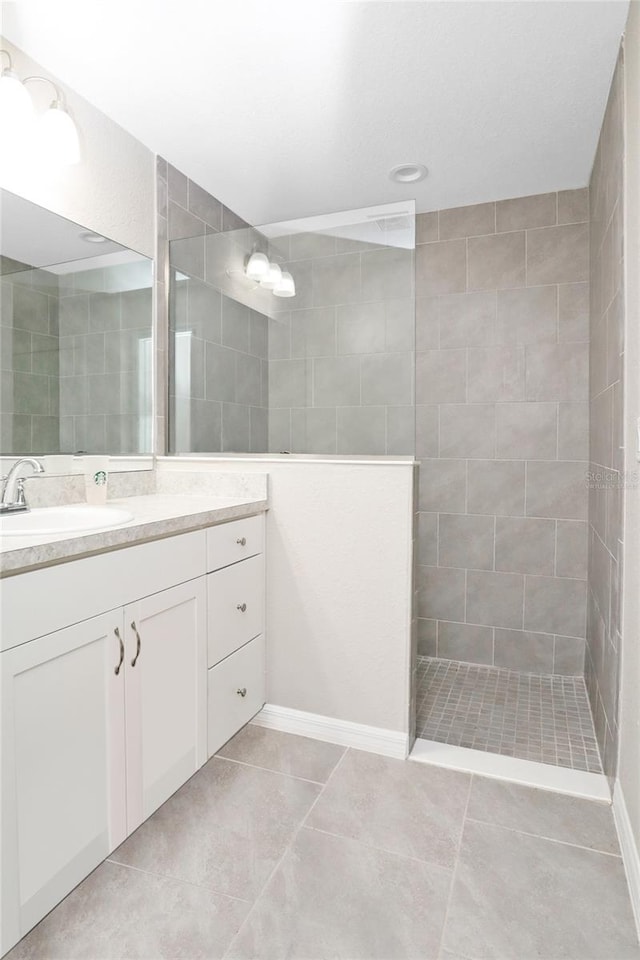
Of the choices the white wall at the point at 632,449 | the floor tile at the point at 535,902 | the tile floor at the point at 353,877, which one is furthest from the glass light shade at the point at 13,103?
the floor tile at the point at 535,902

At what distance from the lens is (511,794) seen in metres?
1.75

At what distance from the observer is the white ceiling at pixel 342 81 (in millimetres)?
1639

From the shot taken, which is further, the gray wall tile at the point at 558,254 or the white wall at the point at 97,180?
the gray wall tile at the point at 558,254

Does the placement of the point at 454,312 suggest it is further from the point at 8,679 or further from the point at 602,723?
the point at 8,679

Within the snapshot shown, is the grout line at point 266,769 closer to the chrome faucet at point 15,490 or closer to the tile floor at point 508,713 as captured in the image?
the tile floor at point 508,713

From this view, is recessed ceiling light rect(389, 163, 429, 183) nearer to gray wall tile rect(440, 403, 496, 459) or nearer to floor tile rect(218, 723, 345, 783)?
gray wall tile rect(440, 403, 496, 459)

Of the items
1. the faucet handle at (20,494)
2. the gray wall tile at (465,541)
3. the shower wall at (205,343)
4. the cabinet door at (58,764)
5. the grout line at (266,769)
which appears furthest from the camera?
the gray wall tile at (465,541)

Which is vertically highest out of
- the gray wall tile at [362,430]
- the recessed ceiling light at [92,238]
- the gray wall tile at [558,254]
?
the gray wall tile at [558,254]

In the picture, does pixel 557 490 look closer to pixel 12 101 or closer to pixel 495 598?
pixel 495 598

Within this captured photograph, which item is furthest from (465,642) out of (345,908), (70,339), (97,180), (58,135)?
(58,135)

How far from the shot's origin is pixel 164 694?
1582 mm

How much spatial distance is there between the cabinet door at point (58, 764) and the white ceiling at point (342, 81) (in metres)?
1.76

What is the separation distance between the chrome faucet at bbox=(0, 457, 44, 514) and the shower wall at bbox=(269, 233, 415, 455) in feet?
2.75

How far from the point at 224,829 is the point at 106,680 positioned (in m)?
0.59
